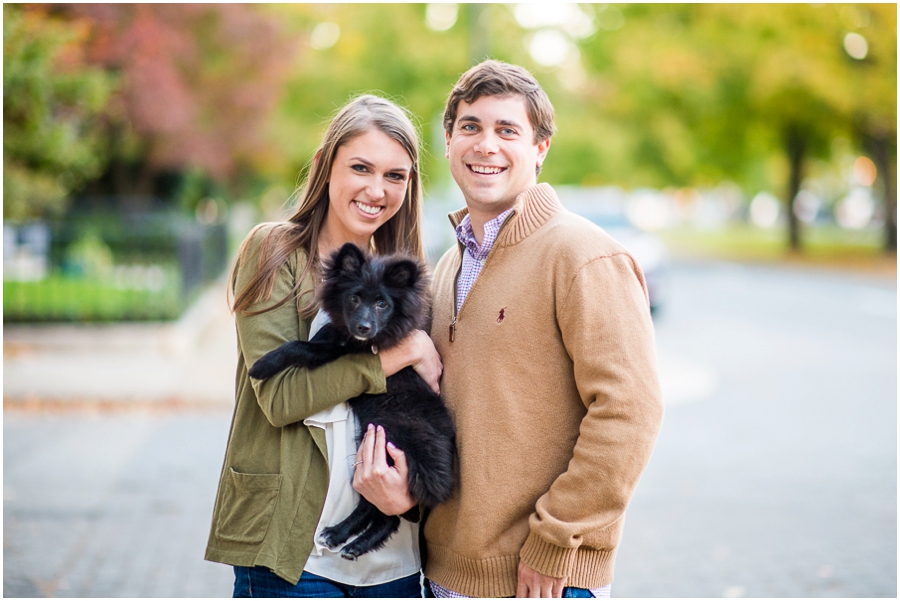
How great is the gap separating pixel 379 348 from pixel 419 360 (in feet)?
0.64

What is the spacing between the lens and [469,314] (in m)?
2.70

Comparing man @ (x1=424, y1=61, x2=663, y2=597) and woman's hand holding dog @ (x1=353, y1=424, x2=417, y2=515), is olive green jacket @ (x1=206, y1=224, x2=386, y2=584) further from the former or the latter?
man @ (x1=424, y1=61, x2=663, y2=597)

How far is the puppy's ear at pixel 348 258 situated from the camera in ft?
9.84

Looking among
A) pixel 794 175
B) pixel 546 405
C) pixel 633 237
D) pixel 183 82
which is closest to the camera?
pixel 546 405

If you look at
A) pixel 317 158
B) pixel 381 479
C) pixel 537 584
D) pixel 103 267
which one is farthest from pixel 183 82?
pixel 537 584

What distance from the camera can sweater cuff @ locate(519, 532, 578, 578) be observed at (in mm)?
2459

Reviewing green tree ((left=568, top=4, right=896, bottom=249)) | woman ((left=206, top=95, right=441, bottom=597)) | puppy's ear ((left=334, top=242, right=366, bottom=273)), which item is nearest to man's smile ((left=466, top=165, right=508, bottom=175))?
woman ((left=206, top=95, right=441, bottom=597))

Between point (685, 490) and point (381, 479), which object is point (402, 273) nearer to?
point (381, 479)

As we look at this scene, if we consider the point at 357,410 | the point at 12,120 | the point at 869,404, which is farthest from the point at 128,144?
the point at 357,410

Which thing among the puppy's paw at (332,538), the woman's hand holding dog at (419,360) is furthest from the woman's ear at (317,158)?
the puppy's paw at (332,538)

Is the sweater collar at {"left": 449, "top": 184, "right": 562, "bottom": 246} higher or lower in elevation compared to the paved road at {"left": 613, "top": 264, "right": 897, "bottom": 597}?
higher

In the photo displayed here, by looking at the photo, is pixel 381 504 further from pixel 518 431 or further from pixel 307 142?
pixel 307 142

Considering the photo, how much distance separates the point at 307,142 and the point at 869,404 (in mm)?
30009

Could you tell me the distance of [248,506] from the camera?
269 cm
